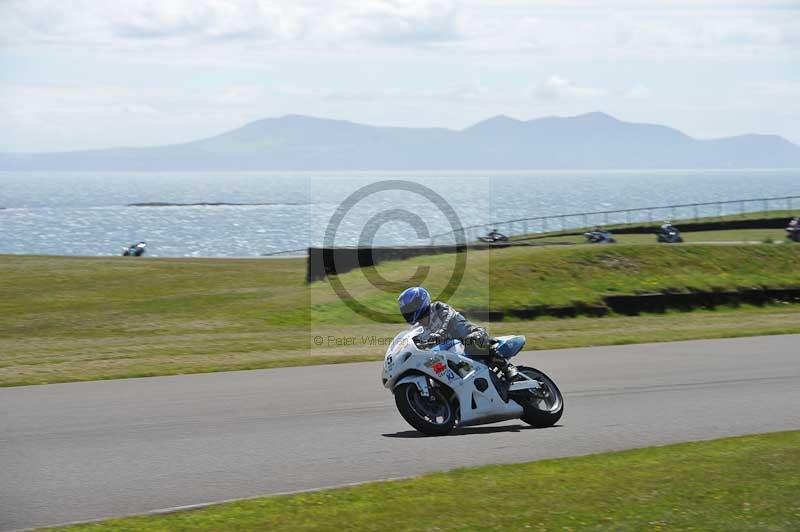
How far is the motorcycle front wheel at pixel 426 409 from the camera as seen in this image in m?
11.4

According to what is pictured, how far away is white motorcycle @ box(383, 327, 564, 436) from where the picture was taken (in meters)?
11.3

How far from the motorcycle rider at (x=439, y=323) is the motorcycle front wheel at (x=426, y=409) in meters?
0.55

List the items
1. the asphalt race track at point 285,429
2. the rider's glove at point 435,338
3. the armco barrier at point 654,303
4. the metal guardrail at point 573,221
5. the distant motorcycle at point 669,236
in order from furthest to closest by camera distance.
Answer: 1. the metal guardrail at point 573,221
2. the distant motorcycle at point 669,236
3. the armco barrier at point 654,303
4. the rider's glove at point 435,338
5. the asphalt race track at point 285,429

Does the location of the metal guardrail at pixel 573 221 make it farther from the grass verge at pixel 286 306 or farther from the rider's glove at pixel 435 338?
the rider's glove at pixel 435 338

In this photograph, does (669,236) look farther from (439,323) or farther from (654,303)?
(439,323)

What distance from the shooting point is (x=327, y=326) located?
80.5 feet

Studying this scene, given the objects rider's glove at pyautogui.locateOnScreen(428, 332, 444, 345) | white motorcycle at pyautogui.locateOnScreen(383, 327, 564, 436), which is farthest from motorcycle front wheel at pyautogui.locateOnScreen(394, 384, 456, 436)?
rider's glove at pyautogui.locateOnScreen(428, 332, 444, 345)

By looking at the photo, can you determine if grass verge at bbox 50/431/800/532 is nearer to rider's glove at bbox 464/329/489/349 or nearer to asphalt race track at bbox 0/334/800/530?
asphalt race track at bbox 0/334/800/530

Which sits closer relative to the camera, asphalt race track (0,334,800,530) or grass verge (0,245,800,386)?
asphalt race track (0,334,800,530)

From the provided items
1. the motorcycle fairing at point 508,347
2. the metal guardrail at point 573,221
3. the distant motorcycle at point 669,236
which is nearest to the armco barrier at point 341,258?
the metal guardrail at point 573,221

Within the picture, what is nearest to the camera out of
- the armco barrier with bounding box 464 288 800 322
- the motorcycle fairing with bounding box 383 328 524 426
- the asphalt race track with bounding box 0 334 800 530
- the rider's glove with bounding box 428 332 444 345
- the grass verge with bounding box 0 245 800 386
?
the asphalt race track with bounding box 0 334 800 530

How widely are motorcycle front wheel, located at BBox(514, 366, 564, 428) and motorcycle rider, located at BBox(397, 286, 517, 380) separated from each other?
0.32m

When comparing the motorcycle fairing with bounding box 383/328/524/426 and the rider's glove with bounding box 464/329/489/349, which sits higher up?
the rider's glove with bounding box 464/329/489/349

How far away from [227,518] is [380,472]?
207 centimetres
